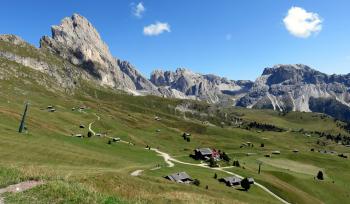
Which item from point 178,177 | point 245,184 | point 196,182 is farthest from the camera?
point 245,184

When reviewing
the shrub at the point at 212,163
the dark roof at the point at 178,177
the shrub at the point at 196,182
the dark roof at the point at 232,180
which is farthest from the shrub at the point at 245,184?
the shrub at the point at 212,163

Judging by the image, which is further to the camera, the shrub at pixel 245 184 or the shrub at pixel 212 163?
the shrub at pixel 212 163

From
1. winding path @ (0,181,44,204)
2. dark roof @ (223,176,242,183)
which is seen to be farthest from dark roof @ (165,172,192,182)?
winding path @ (0,181,44,204)

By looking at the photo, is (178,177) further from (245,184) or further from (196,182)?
(245,184)

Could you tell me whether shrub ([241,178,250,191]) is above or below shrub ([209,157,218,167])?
below

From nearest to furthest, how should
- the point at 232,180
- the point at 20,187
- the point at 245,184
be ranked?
the point at 20,187
the point at 245,184
the point at 232,180

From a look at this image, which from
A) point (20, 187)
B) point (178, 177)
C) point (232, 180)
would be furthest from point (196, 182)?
point (20, 187)

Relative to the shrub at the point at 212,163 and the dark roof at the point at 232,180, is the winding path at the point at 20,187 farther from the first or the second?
the shrub at the point at 212,163

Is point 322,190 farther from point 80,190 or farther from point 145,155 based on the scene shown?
point 80,190

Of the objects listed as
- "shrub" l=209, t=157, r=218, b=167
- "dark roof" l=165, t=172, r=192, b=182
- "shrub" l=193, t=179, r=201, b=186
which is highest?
Answer: "shrub" l=209, t=157, r=218, b=167

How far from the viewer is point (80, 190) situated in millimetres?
21219

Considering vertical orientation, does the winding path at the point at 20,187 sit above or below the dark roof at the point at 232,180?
above

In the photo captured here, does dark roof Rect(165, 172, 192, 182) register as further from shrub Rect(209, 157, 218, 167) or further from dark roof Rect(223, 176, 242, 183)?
shrub Rect(209, 157, 218, 167)

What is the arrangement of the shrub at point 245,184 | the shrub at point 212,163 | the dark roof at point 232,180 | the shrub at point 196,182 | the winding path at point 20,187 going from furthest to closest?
the shrub at point 212,163 < the dark roof at point 232,180 < the shrub at point 245,184 < the shrub at point 196,182 < the winding path at point 20,187
